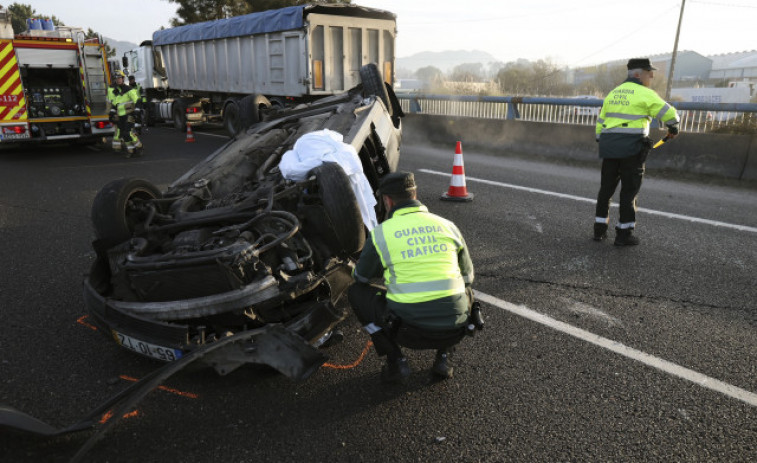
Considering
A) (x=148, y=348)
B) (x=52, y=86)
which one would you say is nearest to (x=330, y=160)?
(x=148, y=348)

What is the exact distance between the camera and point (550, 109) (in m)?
10.9

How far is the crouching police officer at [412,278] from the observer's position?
2727 millimetres

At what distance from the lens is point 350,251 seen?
3.54 metres

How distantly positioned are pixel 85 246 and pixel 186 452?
368 centimetres

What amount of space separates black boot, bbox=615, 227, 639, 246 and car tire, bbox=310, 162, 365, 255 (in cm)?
305

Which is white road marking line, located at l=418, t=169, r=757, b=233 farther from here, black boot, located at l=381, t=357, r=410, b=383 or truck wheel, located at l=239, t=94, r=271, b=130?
black boot, located at l=381, t=357, r=410, b=383

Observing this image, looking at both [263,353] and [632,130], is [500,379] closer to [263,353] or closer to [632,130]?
[263,353]

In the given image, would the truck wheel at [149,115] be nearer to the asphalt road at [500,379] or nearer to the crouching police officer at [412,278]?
the asphalt road at [500,379]

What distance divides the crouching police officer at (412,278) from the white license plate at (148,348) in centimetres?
107

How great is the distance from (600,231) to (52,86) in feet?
38.1

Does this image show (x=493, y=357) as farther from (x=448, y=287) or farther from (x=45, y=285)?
(x=45, y=285)

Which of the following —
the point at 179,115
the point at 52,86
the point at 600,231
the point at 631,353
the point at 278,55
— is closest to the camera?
the point at 631,353

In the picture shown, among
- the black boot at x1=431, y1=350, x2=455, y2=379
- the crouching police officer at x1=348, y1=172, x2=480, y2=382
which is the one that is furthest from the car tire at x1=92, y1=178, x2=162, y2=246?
the black boot at x1=431, y1=350, x2=455, y2=379

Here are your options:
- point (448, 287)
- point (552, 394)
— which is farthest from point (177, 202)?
point (552, 394)
